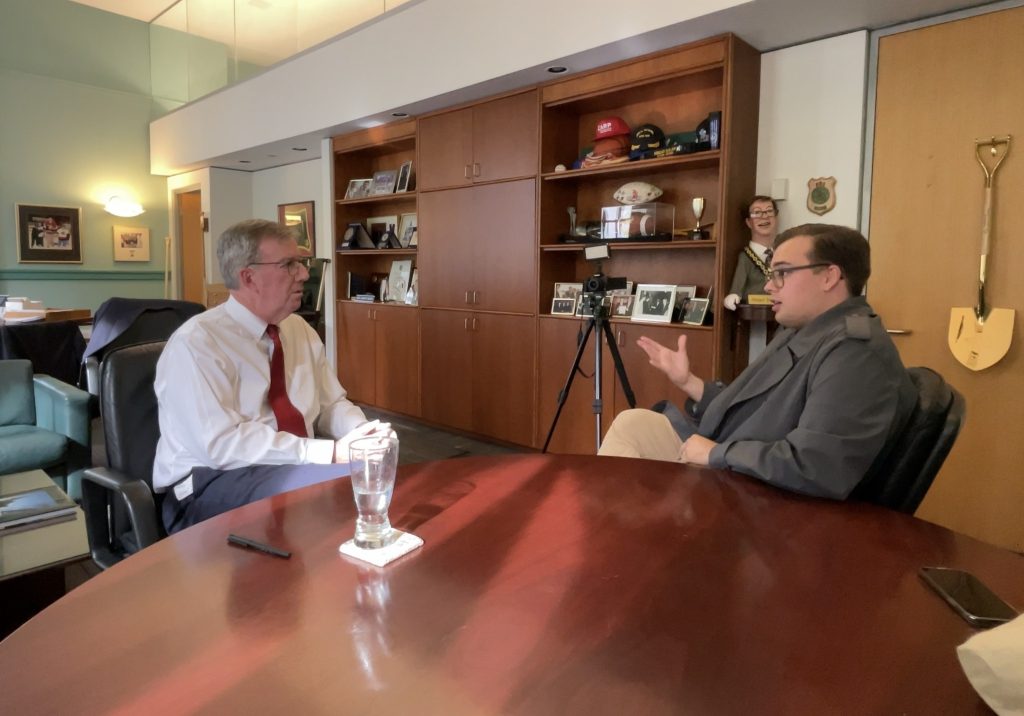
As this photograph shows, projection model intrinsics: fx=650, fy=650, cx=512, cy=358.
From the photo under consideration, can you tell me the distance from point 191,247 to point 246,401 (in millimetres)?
7167

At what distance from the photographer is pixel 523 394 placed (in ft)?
13.6

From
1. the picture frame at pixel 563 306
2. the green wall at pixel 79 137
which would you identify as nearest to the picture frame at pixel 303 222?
the green wall at pixel 79 137

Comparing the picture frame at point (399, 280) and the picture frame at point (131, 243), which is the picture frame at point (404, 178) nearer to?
the picture frame at point (399, 280)

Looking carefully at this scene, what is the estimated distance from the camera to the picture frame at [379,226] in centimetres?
538

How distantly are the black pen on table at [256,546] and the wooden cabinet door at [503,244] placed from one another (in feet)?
10.5

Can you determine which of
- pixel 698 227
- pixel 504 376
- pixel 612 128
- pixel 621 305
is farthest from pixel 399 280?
→ pixel 698 227

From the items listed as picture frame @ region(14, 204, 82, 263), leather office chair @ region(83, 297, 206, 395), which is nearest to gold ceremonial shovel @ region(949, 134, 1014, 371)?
leather office chair @ region(83, 297, 206, 395)

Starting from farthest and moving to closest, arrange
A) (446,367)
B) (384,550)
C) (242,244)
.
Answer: (446,367), (242,244), (384,550)

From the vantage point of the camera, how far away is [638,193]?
3.64m

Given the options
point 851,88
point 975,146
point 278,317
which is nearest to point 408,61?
point 851,88

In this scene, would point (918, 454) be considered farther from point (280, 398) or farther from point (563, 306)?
point (563, 306)

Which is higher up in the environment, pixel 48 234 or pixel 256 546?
pixel 48 234

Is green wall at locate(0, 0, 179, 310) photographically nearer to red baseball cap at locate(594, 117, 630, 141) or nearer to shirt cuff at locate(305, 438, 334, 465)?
red baseball cap at locate(594, 117, 630, 141)

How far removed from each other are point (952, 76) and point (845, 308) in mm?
1970
